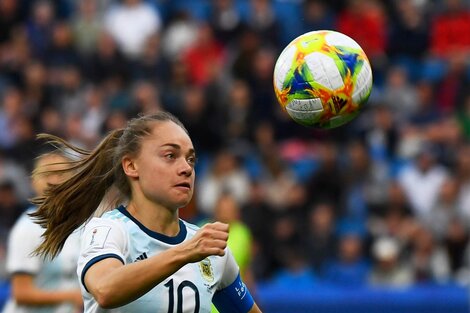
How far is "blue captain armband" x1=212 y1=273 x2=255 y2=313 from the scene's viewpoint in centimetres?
534

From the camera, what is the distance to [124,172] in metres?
5.15

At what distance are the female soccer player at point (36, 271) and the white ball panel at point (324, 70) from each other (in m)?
2.11

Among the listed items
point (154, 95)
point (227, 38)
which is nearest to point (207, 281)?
point (154, 95)

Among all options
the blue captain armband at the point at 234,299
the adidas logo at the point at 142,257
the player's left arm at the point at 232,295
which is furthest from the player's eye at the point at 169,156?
the blue captain armband at the point at 234,299

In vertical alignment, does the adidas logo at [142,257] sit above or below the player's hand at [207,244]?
above

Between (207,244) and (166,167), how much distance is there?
65 cm

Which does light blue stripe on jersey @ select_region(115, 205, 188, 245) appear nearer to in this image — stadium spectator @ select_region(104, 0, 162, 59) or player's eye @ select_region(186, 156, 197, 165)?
player's eye @ select_region(186, 156, 197, 165)

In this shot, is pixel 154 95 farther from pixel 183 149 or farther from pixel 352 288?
pixel 183 149

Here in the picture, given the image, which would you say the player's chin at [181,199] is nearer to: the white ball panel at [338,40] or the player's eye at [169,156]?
the player's eye at [169,156]

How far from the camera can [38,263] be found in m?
7.29

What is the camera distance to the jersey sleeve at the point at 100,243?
4.66 metres

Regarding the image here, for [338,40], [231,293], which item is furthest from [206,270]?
[338,40]

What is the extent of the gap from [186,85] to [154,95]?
88 cm

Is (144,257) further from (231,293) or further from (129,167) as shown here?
(231,293)
